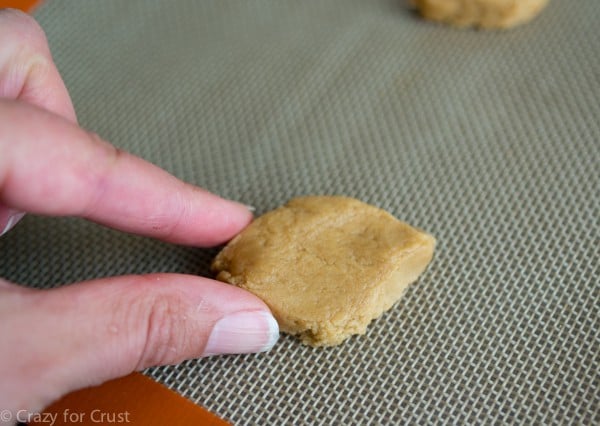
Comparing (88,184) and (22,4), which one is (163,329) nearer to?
(88,184)

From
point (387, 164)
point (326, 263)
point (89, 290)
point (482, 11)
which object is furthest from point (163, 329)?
point (482, 11)

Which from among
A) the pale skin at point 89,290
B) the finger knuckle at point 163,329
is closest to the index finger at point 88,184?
the pale skin at point 89,290

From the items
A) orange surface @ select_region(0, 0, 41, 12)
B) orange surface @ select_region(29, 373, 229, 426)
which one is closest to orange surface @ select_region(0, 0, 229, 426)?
orange surface @ select_region(29, 373, 229, 426)

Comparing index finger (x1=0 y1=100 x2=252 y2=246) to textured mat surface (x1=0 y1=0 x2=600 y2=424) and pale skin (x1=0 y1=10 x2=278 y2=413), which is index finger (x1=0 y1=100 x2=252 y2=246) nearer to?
pale skin (x1=0 y1=10 x2=278 y2=413)

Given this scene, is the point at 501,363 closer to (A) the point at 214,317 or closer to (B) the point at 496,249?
(B) the point at 496,249

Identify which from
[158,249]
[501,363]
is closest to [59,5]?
[158,249]

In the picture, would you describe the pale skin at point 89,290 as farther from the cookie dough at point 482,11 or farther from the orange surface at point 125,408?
the cookie dough at point 482,11
